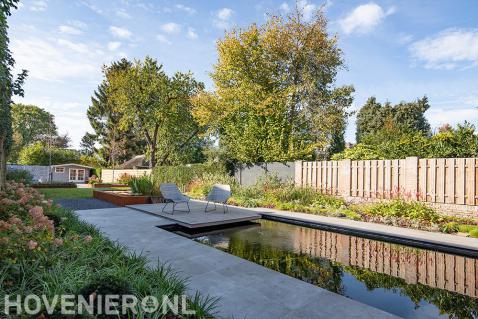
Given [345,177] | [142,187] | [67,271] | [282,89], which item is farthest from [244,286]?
[282,89]

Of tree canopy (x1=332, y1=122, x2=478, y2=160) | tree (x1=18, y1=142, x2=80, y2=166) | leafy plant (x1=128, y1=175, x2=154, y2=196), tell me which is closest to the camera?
tree canopy (x1=332, y1=122, x2=478, y2=160)

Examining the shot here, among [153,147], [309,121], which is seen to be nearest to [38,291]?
[309,121]

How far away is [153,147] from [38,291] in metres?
23.1

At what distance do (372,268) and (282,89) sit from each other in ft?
41.2

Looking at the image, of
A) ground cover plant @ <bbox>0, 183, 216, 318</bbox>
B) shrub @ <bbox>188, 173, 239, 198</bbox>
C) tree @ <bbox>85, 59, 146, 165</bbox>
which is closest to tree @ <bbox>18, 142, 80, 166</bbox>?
tree @ <bbox>85, 59, 146, 165</bbox>

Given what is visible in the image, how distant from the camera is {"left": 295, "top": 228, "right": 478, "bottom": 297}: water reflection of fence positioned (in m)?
4.23

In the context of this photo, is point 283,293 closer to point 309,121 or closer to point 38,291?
point 38,291

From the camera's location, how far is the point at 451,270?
4621mm

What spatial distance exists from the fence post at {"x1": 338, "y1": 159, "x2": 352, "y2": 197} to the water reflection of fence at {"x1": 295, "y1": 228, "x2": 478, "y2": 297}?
4998 millimetres

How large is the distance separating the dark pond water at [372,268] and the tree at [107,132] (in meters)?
33.4

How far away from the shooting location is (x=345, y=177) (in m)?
11.5

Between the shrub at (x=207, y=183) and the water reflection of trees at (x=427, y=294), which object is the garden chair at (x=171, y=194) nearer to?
the shrub at (x=207, y=183)

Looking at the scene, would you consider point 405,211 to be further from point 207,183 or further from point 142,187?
point 142,187

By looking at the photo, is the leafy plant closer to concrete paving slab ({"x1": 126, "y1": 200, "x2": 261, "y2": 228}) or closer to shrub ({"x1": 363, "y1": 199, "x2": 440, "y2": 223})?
concrete paving slab ({"x1": 126, "y1": 200, "x2": 261, "y2": 228})
